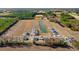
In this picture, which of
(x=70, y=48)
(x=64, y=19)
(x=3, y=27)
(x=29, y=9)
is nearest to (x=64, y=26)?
(x=64, y=19)

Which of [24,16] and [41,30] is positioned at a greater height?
[24,16]

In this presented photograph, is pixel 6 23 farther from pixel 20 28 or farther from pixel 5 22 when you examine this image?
pixel 20 28

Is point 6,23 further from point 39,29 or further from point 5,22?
point 39,29

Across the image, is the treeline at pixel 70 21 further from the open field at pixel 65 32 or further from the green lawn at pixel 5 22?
the green lawn at pixel 5 22

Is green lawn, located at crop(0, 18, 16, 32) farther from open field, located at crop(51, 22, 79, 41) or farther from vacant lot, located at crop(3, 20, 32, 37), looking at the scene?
open field, located at crop(51, 22, 79, 41)

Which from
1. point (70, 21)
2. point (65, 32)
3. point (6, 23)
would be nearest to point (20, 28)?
point (6, 23)

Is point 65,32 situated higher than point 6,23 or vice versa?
point 6,23
